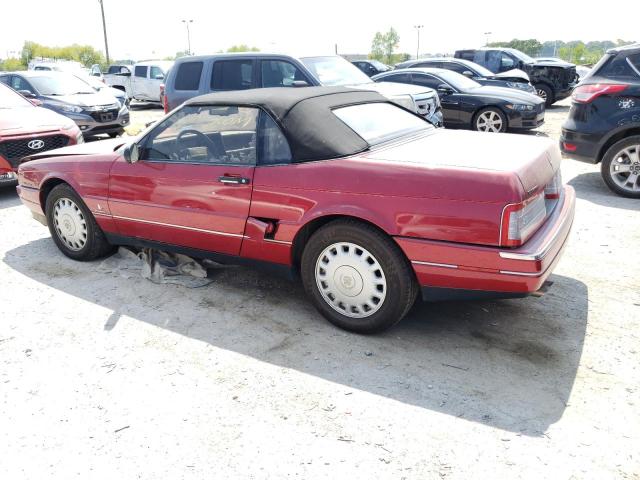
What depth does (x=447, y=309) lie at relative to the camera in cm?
393

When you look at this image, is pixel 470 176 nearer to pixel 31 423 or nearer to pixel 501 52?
pixel 31 423

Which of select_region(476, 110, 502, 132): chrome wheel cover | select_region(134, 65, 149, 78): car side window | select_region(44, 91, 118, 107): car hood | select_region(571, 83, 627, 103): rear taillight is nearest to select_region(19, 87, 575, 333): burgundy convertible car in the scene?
select_region(571, 83, 627, 103): rear taillight

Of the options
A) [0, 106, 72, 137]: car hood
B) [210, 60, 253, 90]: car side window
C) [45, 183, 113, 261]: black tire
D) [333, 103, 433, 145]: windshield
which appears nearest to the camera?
[333, 103, 433, 145]: windshield

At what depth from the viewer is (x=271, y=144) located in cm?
370

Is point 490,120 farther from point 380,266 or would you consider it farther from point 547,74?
point 380,266

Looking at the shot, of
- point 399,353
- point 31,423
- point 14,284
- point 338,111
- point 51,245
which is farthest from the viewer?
point 51,245

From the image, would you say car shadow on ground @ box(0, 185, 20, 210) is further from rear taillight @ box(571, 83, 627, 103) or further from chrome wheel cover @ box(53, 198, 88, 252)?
rear taillight @ box(571, 83, 627, 103)

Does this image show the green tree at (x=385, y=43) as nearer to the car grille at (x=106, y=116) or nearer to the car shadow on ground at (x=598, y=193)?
the car grille at (x=106, y=116)

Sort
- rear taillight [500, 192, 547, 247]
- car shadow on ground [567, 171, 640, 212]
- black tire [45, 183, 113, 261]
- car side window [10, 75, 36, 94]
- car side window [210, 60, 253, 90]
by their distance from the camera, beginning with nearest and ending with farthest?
1. rear taillight [500, 192, 547, 247]
2. black tire [45, 183, 113, 261]
3. car shadow on ground [567, 171, 640, 212]
4. car side window [210, 60, 253, 90]
5. car side window [10, 75, 36, 94]

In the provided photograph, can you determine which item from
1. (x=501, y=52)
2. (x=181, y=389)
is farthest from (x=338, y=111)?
(x=501, y=52)

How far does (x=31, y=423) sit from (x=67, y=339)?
35.2 inches

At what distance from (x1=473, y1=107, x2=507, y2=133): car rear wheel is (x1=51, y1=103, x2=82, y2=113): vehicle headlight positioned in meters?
7.89

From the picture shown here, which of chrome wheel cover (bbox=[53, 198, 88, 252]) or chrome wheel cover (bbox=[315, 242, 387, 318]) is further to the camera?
chrome wheel cover (bbox=[53, 198, 88, 252])

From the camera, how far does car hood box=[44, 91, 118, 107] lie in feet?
36.4
